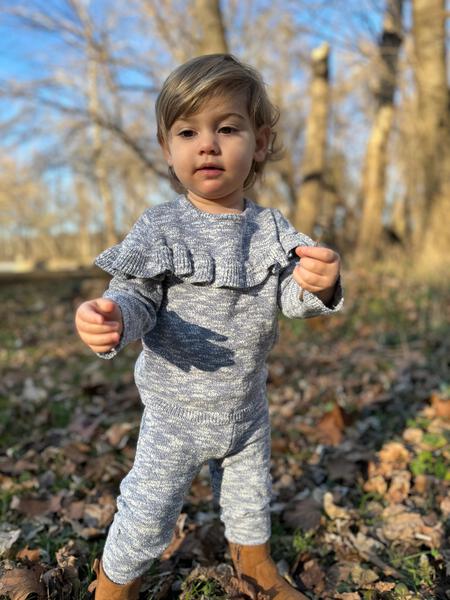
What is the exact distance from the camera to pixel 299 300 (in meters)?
1.84

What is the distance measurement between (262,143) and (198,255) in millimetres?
573

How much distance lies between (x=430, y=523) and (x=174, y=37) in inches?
442

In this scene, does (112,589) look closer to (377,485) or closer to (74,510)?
(74,510)

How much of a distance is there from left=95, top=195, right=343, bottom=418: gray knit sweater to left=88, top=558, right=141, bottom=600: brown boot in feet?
2.16

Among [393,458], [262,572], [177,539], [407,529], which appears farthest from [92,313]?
[393,458]

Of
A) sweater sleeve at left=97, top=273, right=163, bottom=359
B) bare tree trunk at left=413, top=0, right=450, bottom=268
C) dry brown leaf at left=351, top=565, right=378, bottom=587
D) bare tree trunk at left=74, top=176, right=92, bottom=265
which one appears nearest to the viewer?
sweater sleeve at left=97, top=273, right=163, bottom=359

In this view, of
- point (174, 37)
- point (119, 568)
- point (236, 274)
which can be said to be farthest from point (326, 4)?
point (119, 568)

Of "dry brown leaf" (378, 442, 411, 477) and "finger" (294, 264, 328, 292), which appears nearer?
"finger" (294, 264, 328, 292)

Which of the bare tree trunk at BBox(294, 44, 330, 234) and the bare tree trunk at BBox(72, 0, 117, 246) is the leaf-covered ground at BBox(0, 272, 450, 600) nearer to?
the bare tree trunk at BBox(294, 44, 330, 234)

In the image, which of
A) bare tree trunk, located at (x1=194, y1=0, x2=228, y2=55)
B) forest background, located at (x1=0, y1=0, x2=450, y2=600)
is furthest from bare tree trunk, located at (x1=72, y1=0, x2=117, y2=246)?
bare tree trunk, located at (x1=194, y1=0, x2=228, y2=55)

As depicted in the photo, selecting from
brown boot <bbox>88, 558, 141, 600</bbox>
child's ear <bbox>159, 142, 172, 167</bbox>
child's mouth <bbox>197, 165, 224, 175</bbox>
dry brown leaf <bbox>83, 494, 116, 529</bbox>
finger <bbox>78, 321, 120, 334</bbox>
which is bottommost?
dry brown leaf <bbox>83, 494, 116, 529</bbox>

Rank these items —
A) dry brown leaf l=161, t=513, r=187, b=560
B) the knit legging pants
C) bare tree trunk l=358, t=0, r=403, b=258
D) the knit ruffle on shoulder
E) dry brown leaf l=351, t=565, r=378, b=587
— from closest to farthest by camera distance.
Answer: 1. the knit ruffle on shoulder
2. the knit legging pants
3. dry brown leaf l=351, t=565, r=378, b=587
4. dry brown leaf l=161, t=513, r=187, b=560
5. bare tree trunk l=358, t=0, r=403, b=258

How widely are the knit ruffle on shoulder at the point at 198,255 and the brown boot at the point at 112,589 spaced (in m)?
1.11

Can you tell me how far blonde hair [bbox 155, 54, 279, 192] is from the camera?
6.02ft
